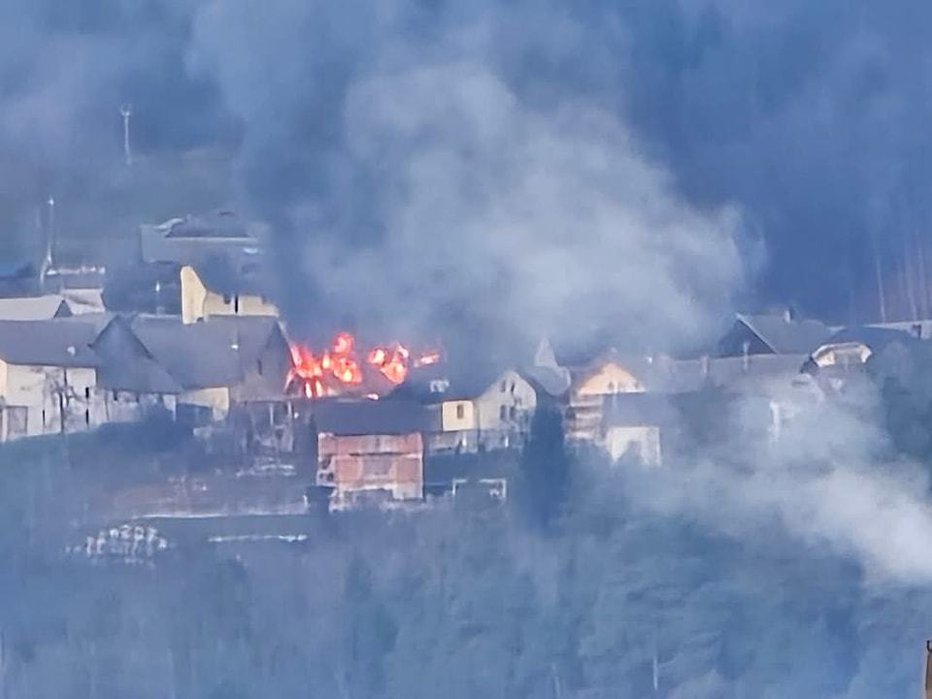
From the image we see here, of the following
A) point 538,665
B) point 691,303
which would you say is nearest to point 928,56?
point 691,303

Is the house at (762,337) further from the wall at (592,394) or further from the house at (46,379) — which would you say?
the house at (46,379)

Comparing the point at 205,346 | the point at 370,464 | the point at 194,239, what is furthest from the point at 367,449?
the point at 194,239

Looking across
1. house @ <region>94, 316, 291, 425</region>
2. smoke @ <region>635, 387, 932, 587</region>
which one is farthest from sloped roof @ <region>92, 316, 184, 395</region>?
smoke @ <region>635, 387, 932, 587</region>

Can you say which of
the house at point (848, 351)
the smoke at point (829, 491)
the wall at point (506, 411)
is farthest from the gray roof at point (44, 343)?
the house at point (848, 351)

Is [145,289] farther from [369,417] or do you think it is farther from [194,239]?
[369,417]

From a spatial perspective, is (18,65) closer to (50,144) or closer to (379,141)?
(50,144)

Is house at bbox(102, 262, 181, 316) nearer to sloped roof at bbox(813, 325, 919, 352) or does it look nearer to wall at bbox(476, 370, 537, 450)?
wall at bbox(476, 370, 537, 450)
